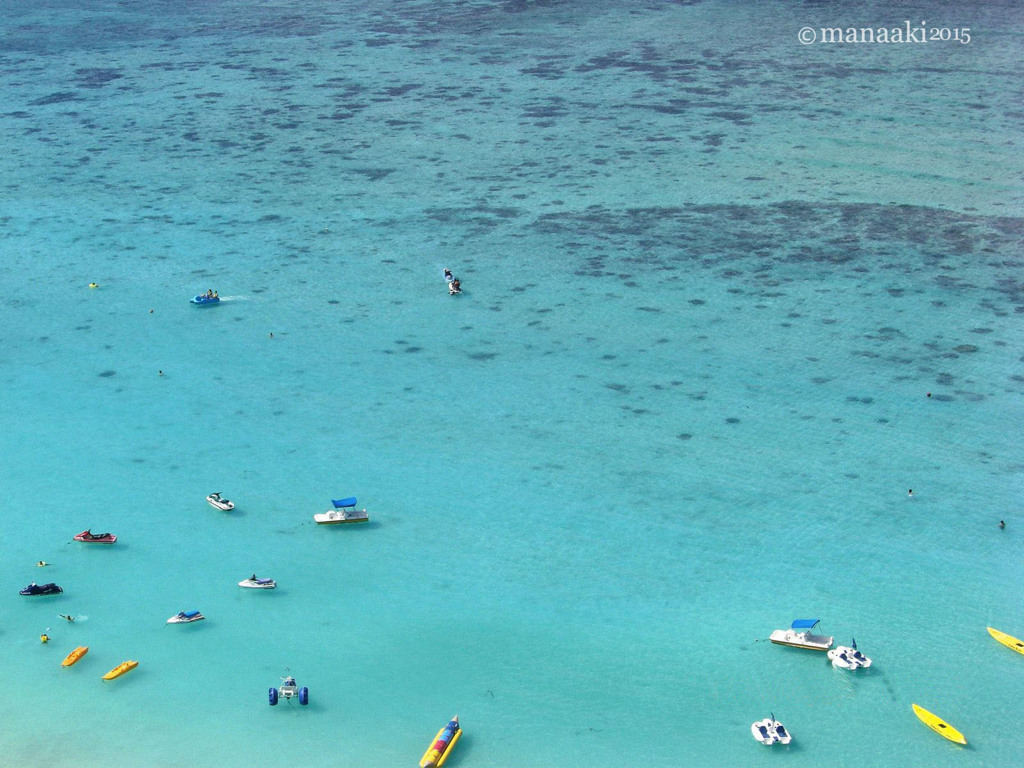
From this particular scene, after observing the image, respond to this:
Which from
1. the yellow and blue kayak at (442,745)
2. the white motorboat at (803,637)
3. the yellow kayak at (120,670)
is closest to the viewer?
the yellow and blue kayak at (442,745)

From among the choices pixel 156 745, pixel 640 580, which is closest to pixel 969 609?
pixel 640 580

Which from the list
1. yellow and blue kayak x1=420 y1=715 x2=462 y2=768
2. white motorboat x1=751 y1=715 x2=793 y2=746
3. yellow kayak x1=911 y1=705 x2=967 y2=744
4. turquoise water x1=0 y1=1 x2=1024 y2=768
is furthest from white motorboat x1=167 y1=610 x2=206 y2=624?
yellow kayak x1=911 y1=705 x2=967 y2=744

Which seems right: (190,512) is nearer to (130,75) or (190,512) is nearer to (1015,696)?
(1015,696)

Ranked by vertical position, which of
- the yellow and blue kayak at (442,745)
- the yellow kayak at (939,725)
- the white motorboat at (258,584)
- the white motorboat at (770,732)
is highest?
the white motorboat at (258,584)

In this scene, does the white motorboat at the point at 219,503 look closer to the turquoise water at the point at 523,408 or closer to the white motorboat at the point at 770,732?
the turquoise water at the point at 523,408

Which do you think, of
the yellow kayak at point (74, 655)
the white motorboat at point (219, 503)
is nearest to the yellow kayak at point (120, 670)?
the yellow kayak at point (74, 655)

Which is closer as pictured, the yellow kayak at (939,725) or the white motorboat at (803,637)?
the yellow kayak at (939,725)

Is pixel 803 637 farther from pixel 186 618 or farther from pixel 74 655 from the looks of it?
pixel 74 655
